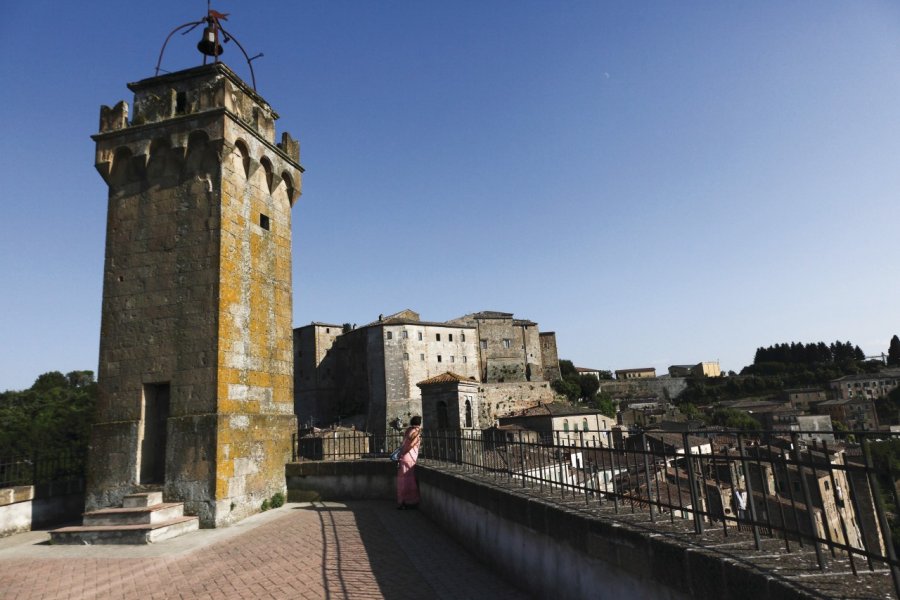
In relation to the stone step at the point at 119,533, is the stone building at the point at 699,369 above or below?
above

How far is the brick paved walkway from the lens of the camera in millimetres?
6496

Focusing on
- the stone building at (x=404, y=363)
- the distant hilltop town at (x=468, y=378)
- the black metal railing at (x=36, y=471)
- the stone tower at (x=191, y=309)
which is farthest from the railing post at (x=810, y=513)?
the stone building at (x=404, y=363)

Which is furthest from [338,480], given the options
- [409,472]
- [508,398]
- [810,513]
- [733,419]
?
[733,419]

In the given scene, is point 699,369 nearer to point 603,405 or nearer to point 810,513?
point 603,405

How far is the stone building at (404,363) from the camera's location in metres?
62.3

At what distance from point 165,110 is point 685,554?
546 inches

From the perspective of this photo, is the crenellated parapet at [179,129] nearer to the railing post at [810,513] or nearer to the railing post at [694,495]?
the railing post at [694,495]

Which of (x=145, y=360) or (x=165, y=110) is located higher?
(x=165, y=110)

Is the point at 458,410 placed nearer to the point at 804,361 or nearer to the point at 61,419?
the point at 61,419

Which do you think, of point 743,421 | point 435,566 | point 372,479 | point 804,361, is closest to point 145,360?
point 372,479

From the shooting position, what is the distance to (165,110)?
1278 cm

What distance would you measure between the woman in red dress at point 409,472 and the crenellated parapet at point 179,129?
7451 mm

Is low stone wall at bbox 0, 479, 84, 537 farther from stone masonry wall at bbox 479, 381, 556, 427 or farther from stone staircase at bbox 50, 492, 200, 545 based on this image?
stone masonry wall at bbox 479, 381, 556, 427

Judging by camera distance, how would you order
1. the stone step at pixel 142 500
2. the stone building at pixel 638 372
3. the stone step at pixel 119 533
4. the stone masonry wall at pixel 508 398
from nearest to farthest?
the stone step at pixel 119 533 < the stone step at pixel 142 500 < the stone masonry wall at pixel 508 398 < the stone building at pixel 638 372
